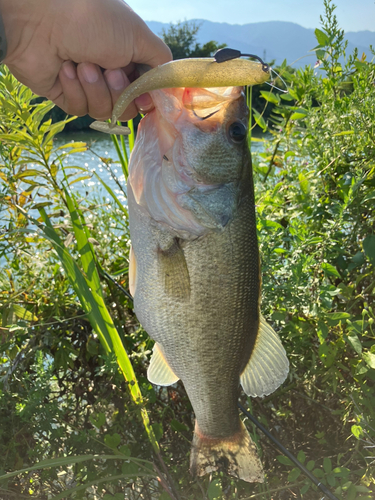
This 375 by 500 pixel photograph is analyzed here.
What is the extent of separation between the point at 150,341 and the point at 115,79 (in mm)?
1372

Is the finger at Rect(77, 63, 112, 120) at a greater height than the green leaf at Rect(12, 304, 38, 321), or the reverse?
the finger at Rect(77, 63, 112, 120)

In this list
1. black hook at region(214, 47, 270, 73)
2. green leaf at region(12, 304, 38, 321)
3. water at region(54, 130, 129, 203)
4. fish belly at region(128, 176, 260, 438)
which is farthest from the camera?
water at region(54, 130, 129, 203)

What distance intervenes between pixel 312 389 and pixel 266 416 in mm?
310

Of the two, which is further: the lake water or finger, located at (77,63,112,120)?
the lake water

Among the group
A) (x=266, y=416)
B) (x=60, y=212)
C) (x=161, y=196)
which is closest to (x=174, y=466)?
(x=266, y=416)

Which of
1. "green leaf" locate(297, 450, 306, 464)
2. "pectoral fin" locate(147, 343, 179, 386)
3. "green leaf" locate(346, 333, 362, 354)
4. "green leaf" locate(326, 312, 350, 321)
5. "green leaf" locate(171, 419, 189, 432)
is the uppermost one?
"green leaf" locate(326, 312, 350, 321)

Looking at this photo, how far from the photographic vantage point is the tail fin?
67.4 inches

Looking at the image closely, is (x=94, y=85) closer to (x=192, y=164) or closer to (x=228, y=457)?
(x=192, y=164)

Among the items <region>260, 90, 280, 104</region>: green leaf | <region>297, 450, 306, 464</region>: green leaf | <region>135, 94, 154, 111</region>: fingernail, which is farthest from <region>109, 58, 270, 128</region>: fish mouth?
<region>297, 450, 306, 464</region>: green leaf

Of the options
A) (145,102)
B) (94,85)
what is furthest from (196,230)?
(94,85)

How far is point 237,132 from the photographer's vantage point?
1.45 meters

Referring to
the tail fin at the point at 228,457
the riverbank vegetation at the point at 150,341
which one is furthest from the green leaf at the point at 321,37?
the tail fin at the point at 228,457

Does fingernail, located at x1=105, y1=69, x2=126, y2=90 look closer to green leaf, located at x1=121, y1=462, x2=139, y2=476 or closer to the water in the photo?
the water

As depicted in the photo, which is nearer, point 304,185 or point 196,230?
point 196,230
